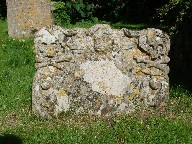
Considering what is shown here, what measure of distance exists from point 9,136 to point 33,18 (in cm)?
652

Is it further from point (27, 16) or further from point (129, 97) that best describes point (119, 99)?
point (27, 16)

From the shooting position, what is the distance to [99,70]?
5.91m

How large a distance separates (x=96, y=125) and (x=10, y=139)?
0.99 m

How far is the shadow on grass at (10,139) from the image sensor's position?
16.6 feet

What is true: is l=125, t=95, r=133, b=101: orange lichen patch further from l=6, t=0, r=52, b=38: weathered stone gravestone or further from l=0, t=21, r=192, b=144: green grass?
l=6, t=0, r=52, b=38: weathered stone gravestone

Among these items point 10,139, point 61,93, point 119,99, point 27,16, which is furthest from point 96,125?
point 27,16

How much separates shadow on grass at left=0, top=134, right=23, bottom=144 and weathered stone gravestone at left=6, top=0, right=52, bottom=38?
6379 millimetres

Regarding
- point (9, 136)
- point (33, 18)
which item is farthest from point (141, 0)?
point (9, 136)

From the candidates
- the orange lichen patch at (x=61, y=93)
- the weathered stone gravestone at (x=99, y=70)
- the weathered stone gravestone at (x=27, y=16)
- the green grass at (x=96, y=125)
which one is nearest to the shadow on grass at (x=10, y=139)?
the green grass at (x=96, y=125)

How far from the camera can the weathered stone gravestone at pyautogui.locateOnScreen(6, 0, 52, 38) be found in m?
11.2

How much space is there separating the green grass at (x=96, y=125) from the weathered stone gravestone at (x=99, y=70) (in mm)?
169

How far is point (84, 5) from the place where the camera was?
601 inches

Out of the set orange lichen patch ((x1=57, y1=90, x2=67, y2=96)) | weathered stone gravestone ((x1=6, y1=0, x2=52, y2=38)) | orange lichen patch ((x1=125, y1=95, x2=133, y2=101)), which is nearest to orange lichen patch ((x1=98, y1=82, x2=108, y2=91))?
orange lichen patch ((x1=125, y1=95, x2=133, y2=101))

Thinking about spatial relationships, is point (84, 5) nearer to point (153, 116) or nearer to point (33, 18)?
point (33, 18)
